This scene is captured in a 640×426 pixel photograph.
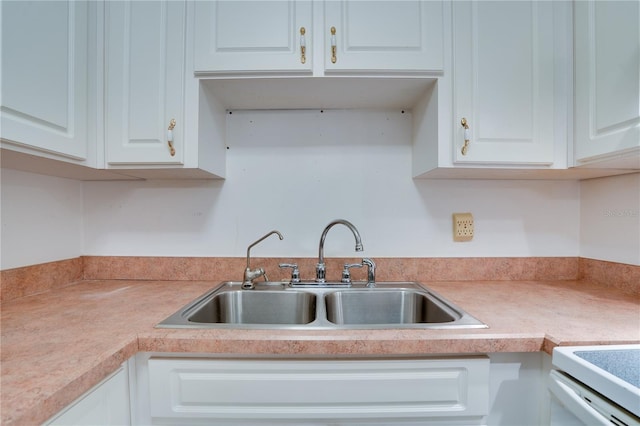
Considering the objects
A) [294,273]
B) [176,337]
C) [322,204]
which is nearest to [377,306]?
[294,273]

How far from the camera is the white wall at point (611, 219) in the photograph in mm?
1142

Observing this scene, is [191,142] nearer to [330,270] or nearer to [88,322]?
[88,322]

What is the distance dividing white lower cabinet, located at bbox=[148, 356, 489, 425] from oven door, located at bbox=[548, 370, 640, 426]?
15cm

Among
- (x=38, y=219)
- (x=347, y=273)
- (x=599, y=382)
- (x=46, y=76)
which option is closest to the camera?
(x=599, y=382)

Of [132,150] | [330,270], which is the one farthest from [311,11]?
[330,270]

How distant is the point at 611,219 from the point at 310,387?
1424mm

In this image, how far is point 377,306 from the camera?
123cm

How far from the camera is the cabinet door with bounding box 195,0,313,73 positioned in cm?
104

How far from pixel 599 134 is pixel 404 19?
0.79 m

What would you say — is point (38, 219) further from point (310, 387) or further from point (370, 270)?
point (370, 270)

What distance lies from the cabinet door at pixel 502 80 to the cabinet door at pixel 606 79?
10cm

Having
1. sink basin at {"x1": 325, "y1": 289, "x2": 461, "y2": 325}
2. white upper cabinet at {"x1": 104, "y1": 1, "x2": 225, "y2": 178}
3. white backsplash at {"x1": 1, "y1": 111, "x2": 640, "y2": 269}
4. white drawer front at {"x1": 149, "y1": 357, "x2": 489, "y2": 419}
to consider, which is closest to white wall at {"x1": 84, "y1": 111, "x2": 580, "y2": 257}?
white backsplash at {"x1": 1, "y1": 111, "x2": 640, "y2": 269}

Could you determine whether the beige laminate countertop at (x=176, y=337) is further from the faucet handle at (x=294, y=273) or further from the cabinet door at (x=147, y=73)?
the cabinet door at (x=147, y=73)

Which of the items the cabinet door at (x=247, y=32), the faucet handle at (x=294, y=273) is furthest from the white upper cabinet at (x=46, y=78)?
the faucet handle at (x=294, y=273)
